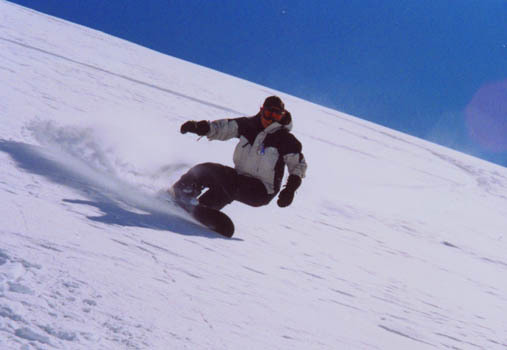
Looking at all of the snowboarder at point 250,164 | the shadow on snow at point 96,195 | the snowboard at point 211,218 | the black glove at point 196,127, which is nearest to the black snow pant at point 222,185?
the snowboarder at point 250,164

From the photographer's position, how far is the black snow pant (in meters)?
4.00

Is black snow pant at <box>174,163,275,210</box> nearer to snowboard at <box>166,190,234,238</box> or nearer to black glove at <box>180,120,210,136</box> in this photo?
snowboard at <box>166,190,234,238</box>

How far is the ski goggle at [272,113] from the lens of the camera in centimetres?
403

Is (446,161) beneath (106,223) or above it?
above

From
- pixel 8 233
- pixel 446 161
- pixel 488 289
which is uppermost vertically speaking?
pixel 446 161

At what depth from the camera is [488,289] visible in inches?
191

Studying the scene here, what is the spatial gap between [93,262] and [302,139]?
12993mm

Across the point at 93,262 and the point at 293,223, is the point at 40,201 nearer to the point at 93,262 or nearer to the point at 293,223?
the point at 93,262

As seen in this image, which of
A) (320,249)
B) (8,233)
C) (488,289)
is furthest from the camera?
(488,289)

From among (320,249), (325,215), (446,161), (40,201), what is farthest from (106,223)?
(446,161)

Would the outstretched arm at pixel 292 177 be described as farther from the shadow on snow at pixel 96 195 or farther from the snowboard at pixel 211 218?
the shadow on snow at pixel 96 195

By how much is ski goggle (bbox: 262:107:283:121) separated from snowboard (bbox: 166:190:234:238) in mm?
901

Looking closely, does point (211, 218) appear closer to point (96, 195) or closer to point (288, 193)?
point (288, 193)

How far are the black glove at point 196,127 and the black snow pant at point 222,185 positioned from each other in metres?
0.28
